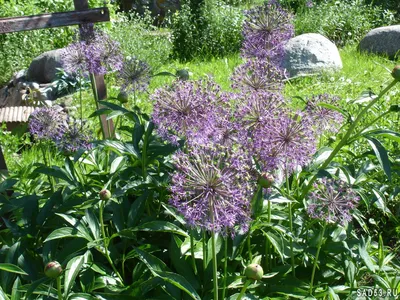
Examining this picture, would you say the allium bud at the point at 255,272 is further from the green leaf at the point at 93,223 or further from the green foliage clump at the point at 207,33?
the green foliage clump at the point at 207,33

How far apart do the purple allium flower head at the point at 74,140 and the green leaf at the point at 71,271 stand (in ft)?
2.26

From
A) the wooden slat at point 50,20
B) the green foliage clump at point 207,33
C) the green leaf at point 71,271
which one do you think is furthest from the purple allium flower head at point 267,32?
the green foliage clump at point 207,33

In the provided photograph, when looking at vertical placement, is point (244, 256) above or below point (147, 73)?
below

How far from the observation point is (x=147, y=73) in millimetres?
Answer: 3094

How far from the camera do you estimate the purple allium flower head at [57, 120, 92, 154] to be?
9.32ft

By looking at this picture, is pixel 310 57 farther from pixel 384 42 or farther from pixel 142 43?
pixel 142 43

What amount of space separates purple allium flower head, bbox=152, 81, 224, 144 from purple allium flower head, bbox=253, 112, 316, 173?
0.21 metres

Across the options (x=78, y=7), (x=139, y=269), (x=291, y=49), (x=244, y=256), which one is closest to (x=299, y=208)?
(x=244, y=256)

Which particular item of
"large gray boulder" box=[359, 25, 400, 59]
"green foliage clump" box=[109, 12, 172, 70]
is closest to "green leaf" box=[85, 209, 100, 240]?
"green foliage clump" box=[109, 12, 172, 70]

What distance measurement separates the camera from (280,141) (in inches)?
85.4

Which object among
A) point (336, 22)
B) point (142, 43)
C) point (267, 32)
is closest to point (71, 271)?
point (267, 32)

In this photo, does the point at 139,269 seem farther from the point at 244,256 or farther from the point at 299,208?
the point at 299,208

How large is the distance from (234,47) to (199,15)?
1.15 meters

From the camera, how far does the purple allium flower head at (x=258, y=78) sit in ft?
8.23
